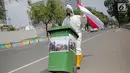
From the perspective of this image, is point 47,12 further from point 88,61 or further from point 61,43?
point 61,43

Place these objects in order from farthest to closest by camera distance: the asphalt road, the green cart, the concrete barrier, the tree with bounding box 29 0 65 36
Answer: the tree with bounding box 29 0 65 36 → the concrete barrier → the asphalt road → the green cart

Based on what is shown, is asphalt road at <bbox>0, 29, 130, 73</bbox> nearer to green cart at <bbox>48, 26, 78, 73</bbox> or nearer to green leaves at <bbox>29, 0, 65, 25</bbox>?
green cart at <bbox>48, 26, 78, 73</bbox>

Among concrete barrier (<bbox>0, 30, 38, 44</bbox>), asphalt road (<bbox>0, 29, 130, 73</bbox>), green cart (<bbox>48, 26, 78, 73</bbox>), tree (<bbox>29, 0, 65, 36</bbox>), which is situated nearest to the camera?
green cart (<bbox>48, 26, 78, 73</bbox>)

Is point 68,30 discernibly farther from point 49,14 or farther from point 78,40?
point 49,14

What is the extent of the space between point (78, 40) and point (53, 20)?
177 ft

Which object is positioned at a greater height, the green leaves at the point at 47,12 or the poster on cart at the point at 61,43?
the poster on cart at the point at 61,43

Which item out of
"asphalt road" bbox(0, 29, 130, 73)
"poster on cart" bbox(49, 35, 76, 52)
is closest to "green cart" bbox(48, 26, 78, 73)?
"poster on cart" bbox(49, 35, 76, 52)

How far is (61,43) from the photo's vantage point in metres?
8.05

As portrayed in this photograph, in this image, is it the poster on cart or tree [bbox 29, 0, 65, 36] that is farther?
tree [bbox 29, 0, 65, 36]

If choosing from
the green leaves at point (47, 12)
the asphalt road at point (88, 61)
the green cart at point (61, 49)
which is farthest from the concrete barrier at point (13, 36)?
the green cart at point (61, 49)

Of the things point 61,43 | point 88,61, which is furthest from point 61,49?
point 88,61

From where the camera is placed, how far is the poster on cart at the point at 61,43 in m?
Result: 8.02

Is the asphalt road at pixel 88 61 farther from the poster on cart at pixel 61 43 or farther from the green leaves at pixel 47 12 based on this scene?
the green leaves at pixel 47 12

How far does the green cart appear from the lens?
8000 millimetres
